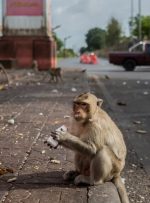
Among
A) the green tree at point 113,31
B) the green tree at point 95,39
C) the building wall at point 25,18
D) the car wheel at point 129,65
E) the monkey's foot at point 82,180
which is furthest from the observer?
the green tree at point 95,39

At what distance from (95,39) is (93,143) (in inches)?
5826

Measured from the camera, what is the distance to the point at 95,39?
502ft

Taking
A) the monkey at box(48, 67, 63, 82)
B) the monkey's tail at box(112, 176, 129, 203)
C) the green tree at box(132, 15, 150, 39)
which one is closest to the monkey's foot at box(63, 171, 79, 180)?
the monkey's tail at box(112, 176, 129, 203)

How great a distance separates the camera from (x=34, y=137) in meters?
9.45

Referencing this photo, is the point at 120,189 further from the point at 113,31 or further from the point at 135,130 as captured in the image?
the point at 113,31

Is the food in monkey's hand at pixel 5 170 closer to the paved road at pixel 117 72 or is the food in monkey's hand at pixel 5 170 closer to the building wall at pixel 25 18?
the paved road at pixel 117 72

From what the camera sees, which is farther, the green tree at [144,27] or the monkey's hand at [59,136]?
the green tree at [144,27]

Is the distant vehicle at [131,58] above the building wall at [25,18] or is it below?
below

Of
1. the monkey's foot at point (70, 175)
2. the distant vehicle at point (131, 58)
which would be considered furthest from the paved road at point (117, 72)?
the monkey's foot at point (70, 175)

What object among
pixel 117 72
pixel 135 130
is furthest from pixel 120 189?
pixel 117 72

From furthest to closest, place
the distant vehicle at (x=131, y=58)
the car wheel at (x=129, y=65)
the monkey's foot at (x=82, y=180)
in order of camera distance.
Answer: the car wheel at (x=129, y=65), the distant vehicle at (x=131, y=58), the monkey's foot at (x=82, y=180)

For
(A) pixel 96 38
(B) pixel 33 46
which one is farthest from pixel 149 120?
(A) pixel 96 38

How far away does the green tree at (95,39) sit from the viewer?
148 meters

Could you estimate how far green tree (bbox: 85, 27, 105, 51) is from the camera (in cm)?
14850
